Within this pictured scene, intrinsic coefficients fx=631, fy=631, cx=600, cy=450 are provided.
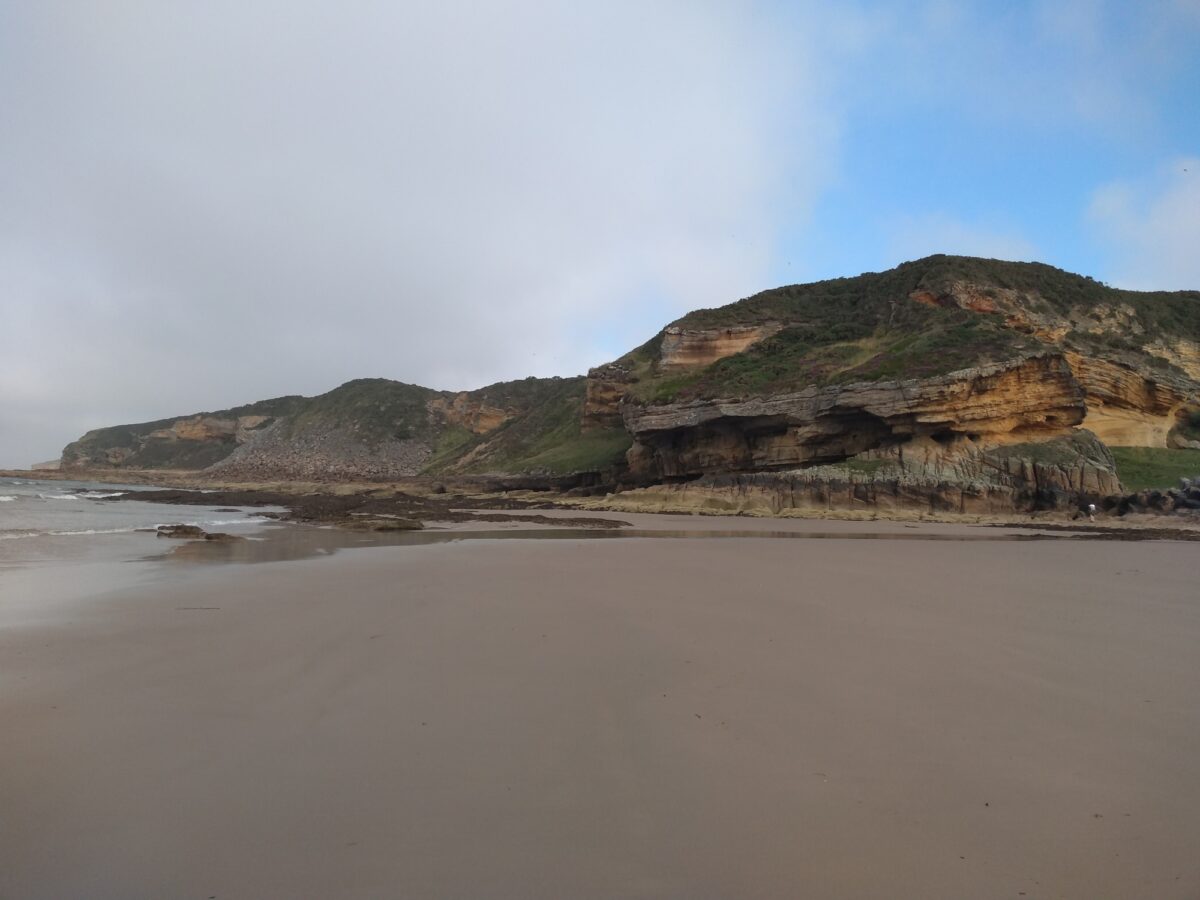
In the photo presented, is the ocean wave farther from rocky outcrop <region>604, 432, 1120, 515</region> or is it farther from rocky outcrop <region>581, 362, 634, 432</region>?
rocky outcrop <region>581, 362, 634, 432</region>

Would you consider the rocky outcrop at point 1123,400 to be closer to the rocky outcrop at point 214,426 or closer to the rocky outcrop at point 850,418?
the rocky outcrop at point 850,418

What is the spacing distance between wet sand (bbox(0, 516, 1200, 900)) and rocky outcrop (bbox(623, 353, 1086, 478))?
20.1 m

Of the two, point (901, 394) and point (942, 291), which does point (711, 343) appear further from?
point (901, 394)

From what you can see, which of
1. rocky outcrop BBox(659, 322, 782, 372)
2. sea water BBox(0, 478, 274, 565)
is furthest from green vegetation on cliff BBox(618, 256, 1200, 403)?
sea water BBox(0, 478, 274, 565)

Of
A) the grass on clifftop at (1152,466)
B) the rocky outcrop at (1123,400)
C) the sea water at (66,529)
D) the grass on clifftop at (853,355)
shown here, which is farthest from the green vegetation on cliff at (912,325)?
the sea water at (66,529)

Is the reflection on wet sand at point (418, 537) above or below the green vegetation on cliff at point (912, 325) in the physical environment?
below

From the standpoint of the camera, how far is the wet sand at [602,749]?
7.41ft

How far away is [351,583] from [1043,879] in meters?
7.62

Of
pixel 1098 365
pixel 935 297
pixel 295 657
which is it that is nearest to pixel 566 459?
pixel 935 297

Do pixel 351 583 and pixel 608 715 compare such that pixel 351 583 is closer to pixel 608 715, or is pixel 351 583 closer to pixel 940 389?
pixel 608 715

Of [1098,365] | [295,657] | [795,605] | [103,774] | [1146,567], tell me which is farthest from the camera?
[1098,365]

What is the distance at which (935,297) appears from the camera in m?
38.5

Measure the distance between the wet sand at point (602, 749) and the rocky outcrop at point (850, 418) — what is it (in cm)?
2012

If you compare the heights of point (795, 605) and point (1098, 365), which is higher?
point (1098, 365)
